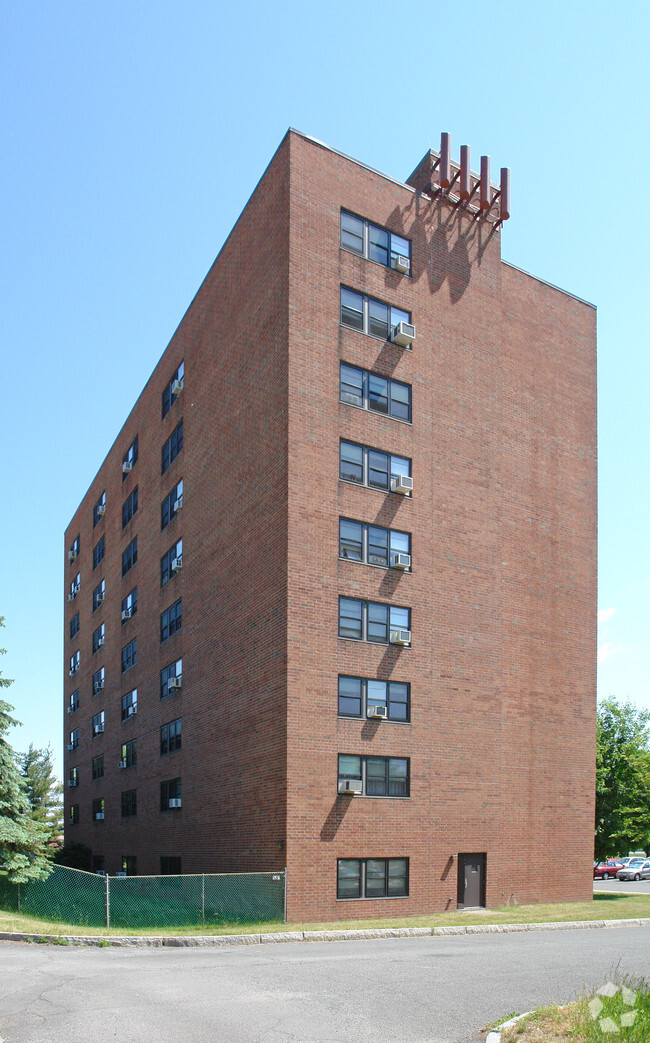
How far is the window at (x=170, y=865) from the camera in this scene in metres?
35.7

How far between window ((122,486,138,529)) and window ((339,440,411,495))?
2104 cm

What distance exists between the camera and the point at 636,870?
196 feet

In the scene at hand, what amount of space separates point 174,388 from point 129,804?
20.2m

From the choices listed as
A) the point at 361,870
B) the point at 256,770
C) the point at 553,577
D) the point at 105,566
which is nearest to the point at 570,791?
the point at 553,577

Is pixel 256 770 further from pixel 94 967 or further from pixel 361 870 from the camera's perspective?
pixel 94 967

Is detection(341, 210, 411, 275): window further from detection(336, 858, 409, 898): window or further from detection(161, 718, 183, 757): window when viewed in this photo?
detection(161, 718, 183, 757): window

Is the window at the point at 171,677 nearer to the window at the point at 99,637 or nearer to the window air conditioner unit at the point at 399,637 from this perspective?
the window air conditioner unit at the point at 399,637

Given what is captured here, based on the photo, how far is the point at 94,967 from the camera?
1582cm

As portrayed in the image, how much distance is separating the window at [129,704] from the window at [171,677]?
211 inches

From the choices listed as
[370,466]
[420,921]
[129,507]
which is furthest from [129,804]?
[370,466]

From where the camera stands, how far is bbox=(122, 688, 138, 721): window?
44.9m

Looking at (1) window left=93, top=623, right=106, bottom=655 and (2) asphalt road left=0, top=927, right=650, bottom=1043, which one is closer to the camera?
(2) asphalt road left=0, top=927, right=650, bottom=1043

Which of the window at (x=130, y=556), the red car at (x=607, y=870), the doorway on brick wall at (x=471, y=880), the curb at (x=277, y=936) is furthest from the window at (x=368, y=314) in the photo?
the red car at (x=607, y=870)

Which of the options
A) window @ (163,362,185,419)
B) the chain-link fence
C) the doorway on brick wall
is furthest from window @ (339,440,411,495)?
window @ (163,362,185,419)
